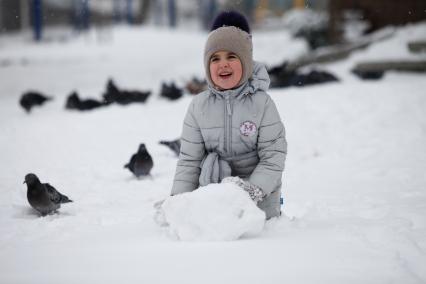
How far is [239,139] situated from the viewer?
2.84 metres

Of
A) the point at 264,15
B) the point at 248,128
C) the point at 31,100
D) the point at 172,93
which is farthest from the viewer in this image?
the point at 264,15

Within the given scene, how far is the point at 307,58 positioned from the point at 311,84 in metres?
3.39

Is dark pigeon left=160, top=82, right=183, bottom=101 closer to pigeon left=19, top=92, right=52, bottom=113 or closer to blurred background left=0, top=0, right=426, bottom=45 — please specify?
pigeon left=19, top=92, right=52, bottom=113

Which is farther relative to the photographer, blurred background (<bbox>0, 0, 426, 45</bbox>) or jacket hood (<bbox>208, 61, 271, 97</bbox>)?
blurred background (<bbox>0, 0, 426, 45</bbox>)

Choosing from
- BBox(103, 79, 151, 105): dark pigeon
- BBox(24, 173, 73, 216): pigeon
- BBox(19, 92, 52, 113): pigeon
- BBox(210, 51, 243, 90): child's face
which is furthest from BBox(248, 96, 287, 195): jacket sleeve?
BBox(19, 92, 52, 113): pigeon

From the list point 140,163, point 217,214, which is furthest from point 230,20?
point 140,163

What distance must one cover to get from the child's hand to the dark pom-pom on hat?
3.19 ft

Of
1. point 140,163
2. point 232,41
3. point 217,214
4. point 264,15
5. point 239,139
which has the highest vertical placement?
point 264,15

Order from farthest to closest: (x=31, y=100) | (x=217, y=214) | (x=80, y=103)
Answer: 1. (x=31, y=100)
2. (x=80, y=103)
3. (x=217, y=214)

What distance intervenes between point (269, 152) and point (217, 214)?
1.97 ft

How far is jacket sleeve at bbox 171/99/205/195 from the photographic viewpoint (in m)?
2.92

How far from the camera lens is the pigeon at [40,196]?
3422 millimetres

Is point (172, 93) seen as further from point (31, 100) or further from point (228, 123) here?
point (228, 123)

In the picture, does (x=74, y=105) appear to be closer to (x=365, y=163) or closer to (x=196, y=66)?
(x=365, y=163)
